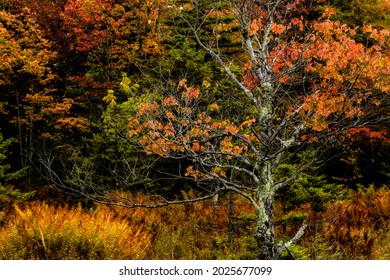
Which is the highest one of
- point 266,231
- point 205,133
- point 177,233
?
point 205,133

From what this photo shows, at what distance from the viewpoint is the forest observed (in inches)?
238

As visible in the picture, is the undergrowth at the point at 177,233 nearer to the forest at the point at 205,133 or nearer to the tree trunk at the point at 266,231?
the forest at the point at 205,133

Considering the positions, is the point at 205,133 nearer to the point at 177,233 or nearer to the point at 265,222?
the point at 265,222

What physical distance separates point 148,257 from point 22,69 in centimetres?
906

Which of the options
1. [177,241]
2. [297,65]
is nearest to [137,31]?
[177,241]

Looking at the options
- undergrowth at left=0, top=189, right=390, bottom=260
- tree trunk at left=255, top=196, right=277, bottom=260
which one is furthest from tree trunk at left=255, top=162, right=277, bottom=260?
undergrowth at left=0, top=189, right=390, bottom=260

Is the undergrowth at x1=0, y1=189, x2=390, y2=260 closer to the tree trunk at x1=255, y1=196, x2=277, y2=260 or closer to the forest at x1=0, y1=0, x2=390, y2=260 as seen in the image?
the forest at x1=0, y1=0, x2=390, y2=260

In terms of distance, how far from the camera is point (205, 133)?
261 inches

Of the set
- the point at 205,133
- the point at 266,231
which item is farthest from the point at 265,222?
the point at 205,133

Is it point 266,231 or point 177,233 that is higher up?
point 266,231

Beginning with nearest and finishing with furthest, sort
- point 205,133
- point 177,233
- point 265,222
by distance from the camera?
point 265,222, point 205,133, point 177,233

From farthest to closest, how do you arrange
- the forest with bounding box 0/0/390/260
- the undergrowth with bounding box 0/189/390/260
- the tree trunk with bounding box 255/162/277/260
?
1. the undergrowth with bounding box 0/189/390/260
2. the forest with bounding box 0/0/390/260
3. the tree trunk with bounding box 255/162/277/260

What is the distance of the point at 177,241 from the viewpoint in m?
9.20

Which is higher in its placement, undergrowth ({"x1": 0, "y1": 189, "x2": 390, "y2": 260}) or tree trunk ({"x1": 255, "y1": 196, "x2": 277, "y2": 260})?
tree trunk ({"x1": 255, "y1": 196, "x2": 277, "y2": 260})
